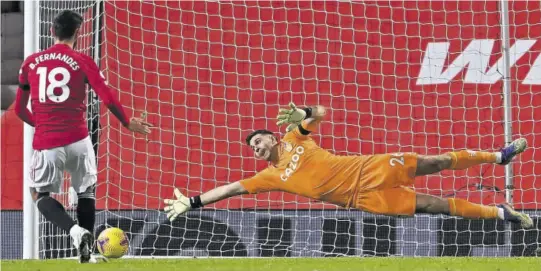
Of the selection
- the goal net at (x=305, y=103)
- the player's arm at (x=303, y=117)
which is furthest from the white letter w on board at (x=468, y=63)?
the player's arm at (x=303, y=117)

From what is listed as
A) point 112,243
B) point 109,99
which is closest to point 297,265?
point 112,243

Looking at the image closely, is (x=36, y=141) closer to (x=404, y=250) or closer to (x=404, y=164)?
(x=404, y=164)

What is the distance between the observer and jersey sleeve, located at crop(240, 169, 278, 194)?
308 inches

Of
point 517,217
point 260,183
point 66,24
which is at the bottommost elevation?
point 517,217

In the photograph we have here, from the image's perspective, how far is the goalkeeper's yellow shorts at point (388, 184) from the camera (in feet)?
25.8

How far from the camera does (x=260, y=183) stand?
786cm

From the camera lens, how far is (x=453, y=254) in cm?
920

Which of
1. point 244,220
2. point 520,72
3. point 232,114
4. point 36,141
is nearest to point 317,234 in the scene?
point 244,220

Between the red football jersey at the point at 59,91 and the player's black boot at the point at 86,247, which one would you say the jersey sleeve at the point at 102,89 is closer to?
the red football jersey at the point at 59,91

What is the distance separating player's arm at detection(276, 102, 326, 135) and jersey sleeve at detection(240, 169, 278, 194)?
1.16 feet

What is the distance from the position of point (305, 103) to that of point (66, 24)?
2.97m

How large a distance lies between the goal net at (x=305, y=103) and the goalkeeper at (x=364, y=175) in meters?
1.33

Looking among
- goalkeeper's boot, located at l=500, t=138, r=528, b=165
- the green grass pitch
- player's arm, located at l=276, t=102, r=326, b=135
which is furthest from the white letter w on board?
the green grass pitch

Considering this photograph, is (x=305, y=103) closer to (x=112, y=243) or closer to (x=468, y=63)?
(x=468, y=63)
